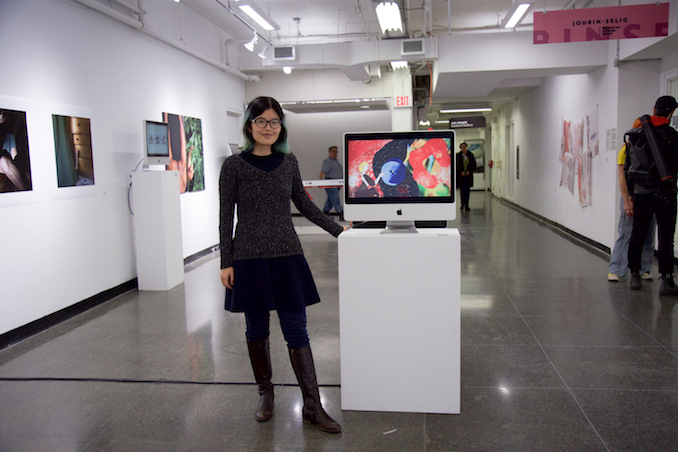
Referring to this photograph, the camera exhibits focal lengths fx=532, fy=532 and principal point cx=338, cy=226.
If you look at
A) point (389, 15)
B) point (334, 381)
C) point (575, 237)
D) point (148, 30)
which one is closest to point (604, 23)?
point (389, 15)

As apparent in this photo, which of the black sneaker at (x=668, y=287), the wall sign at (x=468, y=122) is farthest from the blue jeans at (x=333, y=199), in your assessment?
the black sneaker at (x=668, y=287)

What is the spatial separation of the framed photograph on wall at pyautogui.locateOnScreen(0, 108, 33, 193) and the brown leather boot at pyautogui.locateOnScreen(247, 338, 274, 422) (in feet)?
8.73

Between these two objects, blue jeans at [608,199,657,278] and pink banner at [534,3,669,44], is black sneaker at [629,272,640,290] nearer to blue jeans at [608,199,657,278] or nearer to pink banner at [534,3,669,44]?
blue jeans at [608,199,657,278]

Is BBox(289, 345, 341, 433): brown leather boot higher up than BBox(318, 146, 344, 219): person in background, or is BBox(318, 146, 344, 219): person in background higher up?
BBox(318, 146, 344, 219): person in background

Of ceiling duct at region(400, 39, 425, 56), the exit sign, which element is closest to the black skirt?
ceiling duct at region(400, 39, 425, 56)

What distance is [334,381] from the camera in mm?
3055

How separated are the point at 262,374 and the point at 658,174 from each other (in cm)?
390

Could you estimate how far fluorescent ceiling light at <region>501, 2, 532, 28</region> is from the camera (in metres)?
5.93

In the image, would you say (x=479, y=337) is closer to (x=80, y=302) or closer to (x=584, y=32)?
(x=584, y=32)

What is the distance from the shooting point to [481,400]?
2.76 meters

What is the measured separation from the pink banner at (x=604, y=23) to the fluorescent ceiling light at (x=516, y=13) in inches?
44.0

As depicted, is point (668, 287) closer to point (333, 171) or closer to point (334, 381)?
point (334, 381)

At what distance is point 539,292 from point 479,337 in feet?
5.01

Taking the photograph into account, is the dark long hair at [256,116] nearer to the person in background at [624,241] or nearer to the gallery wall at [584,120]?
the person in background at [624,241]
